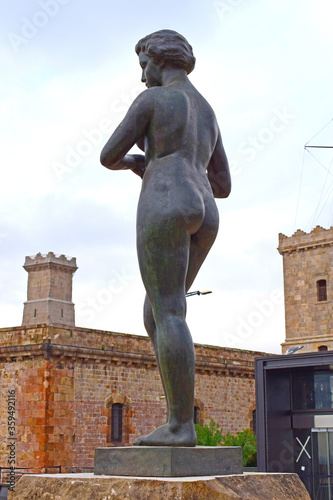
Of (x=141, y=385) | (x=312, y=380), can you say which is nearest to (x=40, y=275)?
(x=141, y=385)

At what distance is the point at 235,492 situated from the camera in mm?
3352

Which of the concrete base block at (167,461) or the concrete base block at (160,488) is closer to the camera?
the concrete base block at (160,488)

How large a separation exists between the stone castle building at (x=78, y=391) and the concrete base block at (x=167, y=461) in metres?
18.6

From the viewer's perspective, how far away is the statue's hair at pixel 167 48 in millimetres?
4211

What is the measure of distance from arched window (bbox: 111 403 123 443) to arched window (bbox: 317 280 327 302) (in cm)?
2153

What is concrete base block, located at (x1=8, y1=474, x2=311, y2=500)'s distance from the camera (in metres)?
3.20

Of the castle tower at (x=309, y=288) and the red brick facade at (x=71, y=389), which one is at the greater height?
the castle tower at (x=309, y=288)

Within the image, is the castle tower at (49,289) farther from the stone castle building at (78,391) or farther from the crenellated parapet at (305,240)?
the stone castle building at (78,391)

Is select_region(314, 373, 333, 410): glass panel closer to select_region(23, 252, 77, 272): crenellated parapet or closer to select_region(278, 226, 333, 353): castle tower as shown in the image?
select_region(278, 226, 333, 353): castle tower

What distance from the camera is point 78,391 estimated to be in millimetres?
24141

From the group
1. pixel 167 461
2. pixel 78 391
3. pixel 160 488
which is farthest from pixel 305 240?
pixel 160 488

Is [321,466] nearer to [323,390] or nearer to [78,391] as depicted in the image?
[323,390]

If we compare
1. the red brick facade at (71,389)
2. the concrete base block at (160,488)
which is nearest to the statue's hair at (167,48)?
the concrete base block at (160,488)

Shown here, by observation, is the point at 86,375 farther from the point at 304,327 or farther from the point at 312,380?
the point at 304,327
